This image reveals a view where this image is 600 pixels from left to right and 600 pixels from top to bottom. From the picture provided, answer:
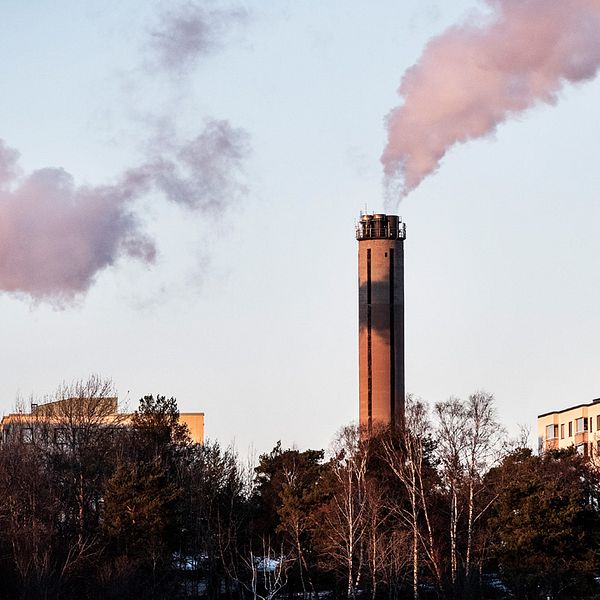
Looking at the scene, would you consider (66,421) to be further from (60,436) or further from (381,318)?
(381,318)

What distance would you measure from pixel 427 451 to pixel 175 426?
14.9 meters

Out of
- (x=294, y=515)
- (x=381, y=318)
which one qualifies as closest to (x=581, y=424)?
(x=381, y=318)

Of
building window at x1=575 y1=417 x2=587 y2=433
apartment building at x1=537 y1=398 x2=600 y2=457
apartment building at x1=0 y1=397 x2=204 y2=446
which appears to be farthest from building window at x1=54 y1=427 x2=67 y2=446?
building window at x1=575 y1=417 x2=587 y2=433

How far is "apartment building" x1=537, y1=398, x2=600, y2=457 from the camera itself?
103 metres

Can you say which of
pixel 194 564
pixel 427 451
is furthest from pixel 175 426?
pixel 427 451

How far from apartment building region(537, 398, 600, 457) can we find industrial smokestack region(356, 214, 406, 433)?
12.7 metres

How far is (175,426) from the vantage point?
7894cm

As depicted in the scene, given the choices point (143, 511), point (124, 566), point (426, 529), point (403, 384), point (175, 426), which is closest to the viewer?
point (124, 566)

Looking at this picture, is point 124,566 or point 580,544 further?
point 580,544

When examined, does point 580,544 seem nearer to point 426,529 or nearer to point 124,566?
point 426,529

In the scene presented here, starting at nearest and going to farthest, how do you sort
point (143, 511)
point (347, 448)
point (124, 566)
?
point (124, 566) → point (143, 511) → point (347, 448)

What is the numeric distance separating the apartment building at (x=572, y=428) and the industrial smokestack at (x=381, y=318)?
12749mm

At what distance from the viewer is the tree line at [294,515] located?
194 ft

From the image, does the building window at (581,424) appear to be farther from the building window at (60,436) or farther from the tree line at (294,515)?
the building window at (60,436)
